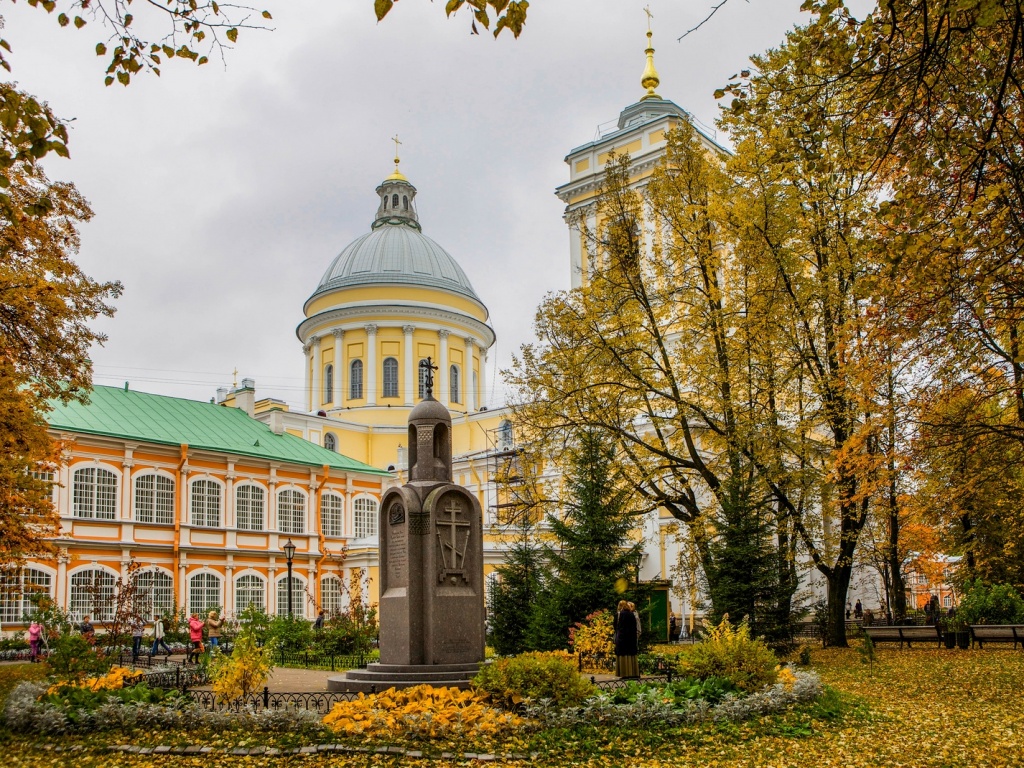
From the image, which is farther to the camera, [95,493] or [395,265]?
[395,265]

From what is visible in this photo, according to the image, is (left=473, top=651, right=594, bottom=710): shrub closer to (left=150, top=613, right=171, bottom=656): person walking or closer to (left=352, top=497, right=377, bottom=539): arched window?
(left=150, top=613, right=171, bottom=656): person walking

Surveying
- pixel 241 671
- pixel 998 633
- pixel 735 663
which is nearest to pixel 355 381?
pixel 998 633

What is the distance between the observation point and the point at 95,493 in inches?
1463

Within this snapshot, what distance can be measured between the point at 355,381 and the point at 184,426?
18898 mm

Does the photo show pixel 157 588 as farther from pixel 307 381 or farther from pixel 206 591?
pixel 307 381

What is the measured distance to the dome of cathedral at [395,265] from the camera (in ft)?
198

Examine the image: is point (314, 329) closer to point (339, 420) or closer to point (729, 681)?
point (339, 420)

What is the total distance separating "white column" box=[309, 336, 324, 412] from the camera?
2413 inches

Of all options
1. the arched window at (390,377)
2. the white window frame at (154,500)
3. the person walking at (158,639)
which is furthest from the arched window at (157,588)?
the arched window at (390,377)

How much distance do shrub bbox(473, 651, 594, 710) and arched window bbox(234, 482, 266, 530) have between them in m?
31.7

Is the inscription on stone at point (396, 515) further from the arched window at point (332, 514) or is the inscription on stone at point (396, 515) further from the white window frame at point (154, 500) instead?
the arched window at point (332, 514)

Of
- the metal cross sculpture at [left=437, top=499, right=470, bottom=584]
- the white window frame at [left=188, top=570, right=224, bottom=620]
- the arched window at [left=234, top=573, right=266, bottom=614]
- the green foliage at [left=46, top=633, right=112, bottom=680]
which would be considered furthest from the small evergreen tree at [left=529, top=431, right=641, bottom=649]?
the arched window at [left=234, top=573, right=266, bottom=614]

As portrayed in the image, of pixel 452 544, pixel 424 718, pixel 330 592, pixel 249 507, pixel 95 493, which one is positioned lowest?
pixel 330 592

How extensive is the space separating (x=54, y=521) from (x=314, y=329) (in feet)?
141
